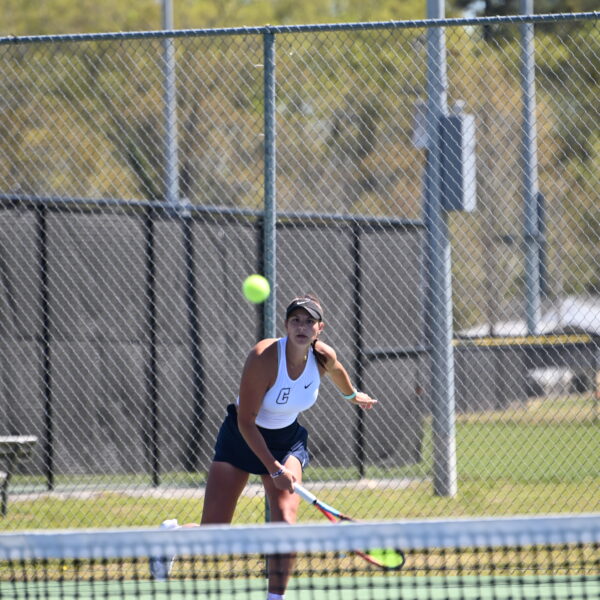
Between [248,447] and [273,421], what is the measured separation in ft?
0.52

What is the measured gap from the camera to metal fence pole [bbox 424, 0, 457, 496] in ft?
21.6

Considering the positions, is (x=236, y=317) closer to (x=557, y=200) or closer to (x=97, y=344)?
(x=97, y=344)

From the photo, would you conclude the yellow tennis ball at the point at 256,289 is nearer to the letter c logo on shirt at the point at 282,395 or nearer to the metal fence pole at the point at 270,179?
the metal fence pole at the point at 270,179

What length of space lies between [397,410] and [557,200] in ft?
32.3

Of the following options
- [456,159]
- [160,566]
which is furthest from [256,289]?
[456,159]

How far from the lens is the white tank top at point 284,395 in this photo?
453 cm

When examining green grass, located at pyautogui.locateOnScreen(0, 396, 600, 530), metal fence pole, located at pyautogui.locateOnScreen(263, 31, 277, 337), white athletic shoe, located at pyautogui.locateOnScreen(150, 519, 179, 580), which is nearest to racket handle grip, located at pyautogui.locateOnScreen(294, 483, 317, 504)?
white athletic shoe, located at pyautogui.locateOnScreen(150, 519, 179, 580)

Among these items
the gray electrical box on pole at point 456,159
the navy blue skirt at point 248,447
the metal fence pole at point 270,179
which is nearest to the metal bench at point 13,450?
the metal fence pole at point 270,179

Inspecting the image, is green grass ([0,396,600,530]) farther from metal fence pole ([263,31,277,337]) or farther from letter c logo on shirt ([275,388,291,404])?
letter c logo on shirt ([275,388,291,404])

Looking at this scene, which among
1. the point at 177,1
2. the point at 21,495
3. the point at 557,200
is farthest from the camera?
the point at 177,1

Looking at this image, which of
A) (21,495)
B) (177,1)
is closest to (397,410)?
(21,495)

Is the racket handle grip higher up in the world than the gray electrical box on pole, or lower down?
lower down

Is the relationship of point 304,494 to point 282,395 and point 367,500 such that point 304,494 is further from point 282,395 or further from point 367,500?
point 367,500

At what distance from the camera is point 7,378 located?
7.19 metres
